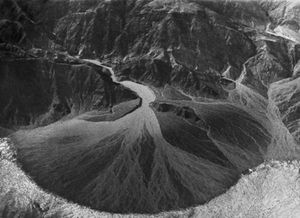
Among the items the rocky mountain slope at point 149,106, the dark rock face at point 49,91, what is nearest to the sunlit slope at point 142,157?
the rocky mountain slope at point 149,106

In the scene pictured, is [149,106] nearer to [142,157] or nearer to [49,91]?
[142,157]

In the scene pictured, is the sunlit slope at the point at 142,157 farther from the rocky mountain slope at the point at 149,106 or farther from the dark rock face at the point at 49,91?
the dark rock face at the point at 49,91

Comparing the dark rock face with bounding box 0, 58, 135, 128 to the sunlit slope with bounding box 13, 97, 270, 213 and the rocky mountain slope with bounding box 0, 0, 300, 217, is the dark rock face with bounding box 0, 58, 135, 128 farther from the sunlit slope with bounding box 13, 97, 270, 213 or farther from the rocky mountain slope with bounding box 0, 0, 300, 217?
the sunlit slope with bounding box 13, 97, 270, 213

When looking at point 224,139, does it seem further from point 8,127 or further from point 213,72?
point 8,127

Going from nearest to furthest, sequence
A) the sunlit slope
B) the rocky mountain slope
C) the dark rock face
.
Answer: the sunlit slope
the rocky mountain slope
the dark rock face

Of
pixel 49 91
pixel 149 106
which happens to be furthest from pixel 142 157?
pixel 49 91

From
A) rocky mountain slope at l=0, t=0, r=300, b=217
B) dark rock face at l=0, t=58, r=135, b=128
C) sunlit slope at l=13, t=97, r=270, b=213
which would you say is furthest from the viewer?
dark rock face at l=0, t=58, r=135, b=128

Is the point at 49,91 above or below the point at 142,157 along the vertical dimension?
above

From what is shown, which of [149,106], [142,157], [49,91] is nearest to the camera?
[142,157]

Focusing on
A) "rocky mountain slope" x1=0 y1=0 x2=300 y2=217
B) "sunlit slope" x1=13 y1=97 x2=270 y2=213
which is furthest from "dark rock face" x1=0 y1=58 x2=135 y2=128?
"sunlit slope" x1=13 y1=97 x2=270 y2=213
